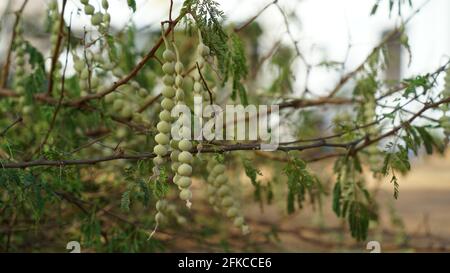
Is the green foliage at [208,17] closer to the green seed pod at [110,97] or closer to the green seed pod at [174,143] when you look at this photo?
the green seed pod at [174,143]

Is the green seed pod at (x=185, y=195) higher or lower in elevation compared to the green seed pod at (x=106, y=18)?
lower

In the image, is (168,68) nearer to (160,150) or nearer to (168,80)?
(168,80)

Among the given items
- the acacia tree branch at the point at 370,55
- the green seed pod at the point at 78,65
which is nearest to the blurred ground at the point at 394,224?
the acacia tree branch at the point at 370,55

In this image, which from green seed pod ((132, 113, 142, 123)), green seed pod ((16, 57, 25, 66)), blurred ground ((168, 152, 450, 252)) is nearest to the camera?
green seed pod ((132, 113, 142, 123))

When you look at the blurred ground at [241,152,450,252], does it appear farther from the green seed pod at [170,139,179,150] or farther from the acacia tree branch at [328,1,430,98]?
the green seed pod at [170,139,179,150]

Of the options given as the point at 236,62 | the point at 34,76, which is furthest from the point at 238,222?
the point at 34,76

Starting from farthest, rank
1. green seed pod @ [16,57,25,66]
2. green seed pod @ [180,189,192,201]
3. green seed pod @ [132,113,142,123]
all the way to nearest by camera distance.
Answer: green seed pod @ [16,57,25,66] → green seed pod @ [132,113,142,123] → green seed pod @ [180,189,192,201]

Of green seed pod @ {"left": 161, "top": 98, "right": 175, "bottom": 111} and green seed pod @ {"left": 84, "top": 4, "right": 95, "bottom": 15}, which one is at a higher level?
green seed pod @ {"left": 84, "top": 4, "right": 95, "bottom": 15}

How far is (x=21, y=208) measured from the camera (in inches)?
78.3

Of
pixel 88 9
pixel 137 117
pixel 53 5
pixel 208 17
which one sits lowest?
pixel 137 117

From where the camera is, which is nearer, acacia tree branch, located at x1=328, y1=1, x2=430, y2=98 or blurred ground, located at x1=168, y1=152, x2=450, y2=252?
acacia tree branch, located at x1=328, y1=1, x2=430, y2=98

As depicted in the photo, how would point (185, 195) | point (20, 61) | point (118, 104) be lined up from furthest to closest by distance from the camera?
point (20, 61), point (118, 104), point (185, 195)

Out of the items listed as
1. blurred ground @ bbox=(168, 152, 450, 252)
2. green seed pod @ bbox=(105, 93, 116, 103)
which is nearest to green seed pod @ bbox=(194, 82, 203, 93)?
green seed pod @ bbox=(105, 93, 116, 103)
